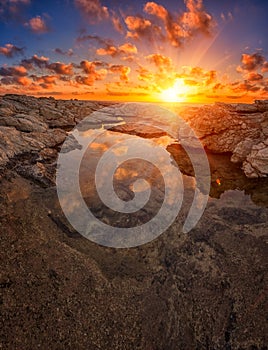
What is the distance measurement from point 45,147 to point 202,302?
44.2ft

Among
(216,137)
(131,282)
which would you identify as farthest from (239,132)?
(131,282)

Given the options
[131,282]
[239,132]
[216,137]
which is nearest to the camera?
[131,282]

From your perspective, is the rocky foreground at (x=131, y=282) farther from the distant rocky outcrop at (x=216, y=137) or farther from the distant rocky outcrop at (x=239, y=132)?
the distant rocky outcrop at (x=239, y=132)

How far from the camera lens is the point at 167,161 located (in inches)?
594

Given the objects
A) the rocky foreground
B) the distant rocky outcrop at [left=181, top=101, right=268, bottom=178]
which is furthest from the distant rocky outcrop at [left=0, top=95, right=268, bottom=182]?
the rocky foreground

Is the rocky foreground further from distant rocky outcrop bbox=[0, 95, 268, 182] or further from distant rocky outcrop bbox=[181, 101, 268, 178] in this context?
distant rocky outcrop bbox=[181, 101, 268, 178]

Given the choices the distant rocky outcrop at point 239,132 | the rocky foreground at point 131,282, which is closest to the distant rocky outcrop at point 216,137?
the distant rocky outcrop at point 239,132

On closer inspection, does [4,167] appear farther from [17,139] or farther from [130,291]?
[130,291]

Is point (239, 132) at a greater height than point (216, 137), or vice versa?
point (239, 132)

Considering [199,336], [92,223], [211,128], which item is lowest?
[199,336]

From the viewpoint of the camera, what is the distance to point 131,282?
6.12m

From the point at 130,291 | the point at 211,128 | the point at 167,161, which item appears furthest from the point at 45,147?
the point at 211,128

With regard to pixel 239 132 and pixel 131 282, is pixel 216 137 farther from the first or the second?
pixel 131 282

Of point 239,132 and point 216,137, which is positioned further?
point 216,137
